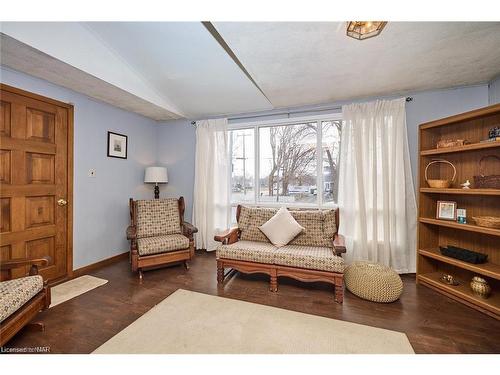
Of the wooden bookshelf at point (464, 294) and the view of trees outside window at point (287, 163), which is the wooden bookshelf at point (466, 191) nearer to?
the wooden bookshelf at point (464, 294)

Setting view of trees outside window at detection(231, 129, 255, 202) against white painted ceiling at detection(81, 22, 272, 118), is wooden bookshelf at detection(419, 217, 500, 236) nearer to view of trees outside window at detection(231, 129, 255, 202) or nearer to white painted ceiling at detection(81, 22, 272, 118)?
view of trees outside window at detection(231, 129, 255, 202)

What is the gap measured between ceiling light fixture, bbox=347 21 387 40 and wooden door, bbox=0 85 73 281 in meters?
3.16

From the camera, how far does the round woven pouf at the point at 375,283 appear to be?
210 centimetres

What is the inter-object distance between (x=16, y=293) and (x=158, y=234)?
5.61 ft

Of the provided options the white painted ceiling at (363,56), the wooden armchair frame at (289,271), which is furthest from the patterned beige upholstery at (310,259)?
the white painted ceiling at (363,56)

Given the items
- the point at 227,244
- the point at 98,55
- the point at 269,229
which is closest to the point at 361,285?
the point at 269,229

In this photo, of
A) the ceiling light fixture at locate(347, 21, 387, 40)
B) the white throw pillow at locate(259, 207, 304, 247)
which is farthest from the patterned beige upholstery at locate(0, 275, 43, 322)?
the ceiling light fixture at locate(347, 21, 387, 40)

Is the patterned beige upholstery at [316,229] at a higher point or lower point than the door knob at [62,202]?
lower

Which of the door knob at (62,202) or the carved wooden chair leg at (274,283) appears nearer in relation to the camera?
the carved wooden chair leg at (274,283)

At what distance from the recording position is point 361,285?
7.22 ft

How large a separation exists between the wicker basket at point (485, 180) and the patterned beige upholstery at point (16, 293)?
395cm

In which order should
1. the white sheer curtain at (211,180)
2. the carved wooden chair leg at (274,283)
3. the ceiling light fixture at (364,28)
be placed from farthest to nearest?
the white sheer curtain at (211,180) < the carved wooden chair leg at (274,283) < the ceiling light fixture at (364,28)
